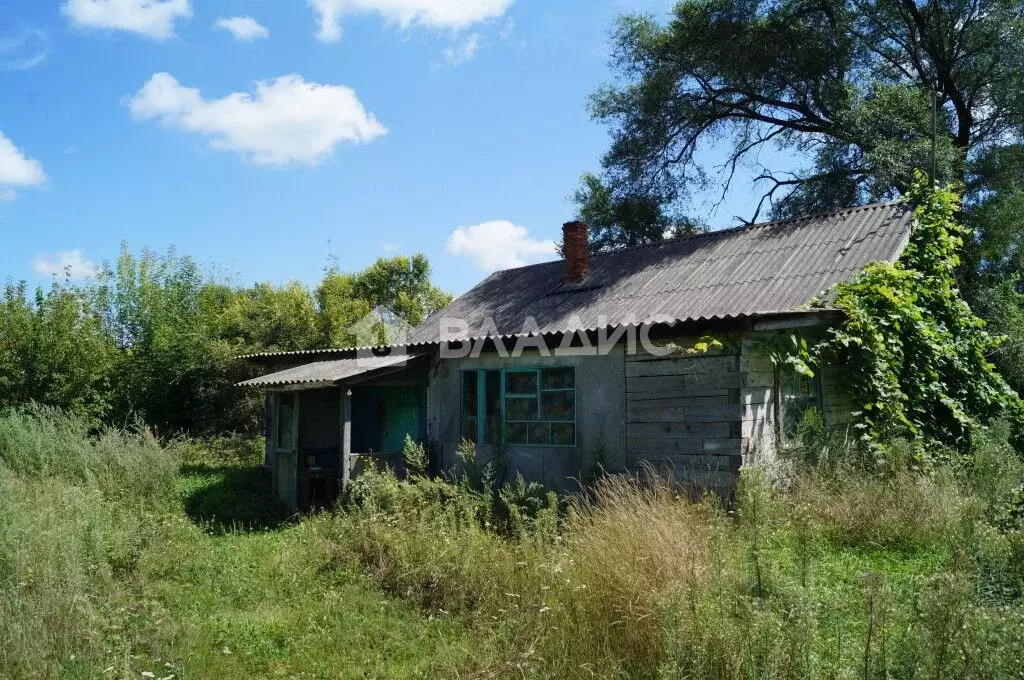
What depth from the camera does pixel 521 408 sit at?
36.9 feet

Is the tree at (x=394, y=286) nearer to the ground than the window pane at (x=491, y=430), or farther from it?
farther from it

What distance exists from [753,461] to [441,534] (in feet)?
13.0

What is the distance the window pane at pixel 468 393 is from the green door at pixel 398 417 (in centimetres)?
177

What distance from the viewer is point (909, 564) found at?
6.29 meters

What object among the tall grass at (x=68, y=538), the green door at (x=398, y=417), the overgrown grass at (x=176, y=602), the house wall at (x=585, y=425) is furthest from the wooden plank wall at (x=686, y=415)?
the tall grass at (x=68, y=538)

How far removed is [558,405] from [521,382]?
78 centimetres

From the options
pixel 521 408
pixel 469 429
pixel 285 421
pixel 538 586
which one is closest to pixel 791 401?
pixel 521 408

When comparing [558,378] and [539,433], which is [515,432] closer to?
[539,433]

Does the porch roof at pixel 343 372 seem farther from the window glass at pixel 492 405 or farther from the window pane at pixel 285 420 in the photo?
the window glass at pixel 492 405

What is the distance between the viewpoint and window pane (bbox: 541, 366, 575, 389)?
10734 mm

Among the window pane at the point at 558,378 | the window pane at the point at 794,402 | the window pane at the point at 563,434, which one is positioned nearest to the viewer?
the window pane at the point at 794,402

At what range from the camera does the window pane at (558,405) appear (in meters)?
10.7

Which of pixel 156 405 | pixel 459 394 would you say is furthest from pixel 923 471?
pixel 156 405

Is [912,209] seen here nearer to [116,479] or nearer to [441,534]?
[441,534]
